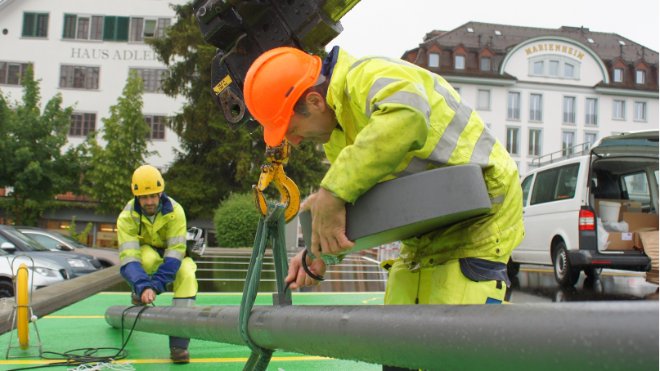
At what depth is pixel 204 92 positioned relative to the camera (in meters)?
26.5

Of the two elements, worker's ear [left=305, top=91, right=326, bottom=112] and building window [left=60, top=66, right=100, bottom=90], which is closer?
worker's ear [left=305, top=91, right=326, bottom=112]

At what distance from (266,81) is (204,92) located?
987 inches

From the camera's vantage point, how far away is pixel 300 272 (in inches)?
102

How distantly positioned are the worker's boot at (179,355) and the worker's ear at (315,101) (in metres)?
3.17

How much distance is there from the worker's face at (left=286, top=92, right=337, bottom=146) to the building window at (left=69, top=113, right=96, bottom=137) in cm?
3628

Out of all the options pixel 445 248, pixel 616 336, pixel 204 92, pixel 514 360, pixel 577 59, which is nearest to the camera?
pixel 616 336


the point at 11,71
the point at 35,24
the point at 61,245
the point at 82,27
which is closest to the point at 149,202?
the point at 61,245

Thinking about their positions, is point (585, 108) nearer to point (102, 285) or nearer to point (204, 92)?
point (204, 92)

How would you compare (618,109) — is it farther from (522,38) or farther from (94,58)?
(94,58)

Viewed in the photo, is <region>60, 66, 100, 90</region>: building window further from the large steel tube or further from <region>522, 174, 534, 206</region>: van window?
the large steel tube

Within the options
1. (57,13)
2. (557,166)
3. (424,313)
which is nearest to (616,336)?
(424,313)

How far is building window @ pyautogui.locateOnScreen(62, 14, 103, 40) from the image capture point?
1436 inches

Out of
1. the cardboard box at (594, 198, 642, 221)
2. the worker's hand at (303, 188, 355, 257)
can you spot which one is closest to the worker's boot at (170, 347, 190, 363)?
the worker's hand at (303, 188, 355, 257)

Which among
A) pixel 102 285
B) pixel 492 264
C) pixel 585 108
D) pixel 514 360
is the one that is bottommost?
pixel 102 285
